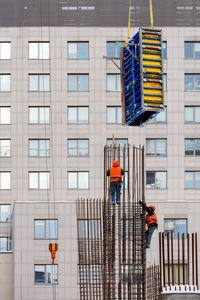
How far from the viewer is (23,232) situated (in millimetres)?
66000

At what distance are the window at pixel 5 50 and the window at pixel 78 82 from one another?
17.6ft

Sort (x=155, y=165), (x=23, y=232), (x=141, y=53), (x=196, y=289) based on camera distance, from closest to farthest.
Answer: (x=196, y=289)
(x=141, y=53)
(x=23, y=232)
(x=155, y=165)

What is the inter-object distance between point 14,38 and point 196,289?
1676 inches

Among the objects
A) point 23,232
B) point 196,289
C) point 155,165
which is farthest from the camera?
point 155,165

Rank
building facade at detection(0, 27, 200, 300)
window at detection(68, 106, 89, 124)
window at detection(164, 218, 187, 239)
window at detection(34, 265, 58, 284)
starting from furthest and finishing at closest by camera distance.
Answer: window at detection(68, 106, 89, 124), building facade at detection(0, 27, 200, 300), window at detection(164, 218, 187, 239), window at detection(34, 265, 58, 284)

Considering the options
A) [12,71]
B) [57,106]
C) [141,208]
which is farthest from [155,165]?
[141,208]

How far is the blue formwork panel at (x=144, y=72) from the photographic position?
40.2 m

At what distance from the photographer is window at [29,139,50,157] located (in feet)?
237

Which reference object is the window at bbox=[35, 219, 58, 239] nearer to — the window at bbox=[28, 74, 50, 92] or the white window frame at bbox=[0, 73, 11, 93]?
the window at bbox=[28, 74, 50, 92]

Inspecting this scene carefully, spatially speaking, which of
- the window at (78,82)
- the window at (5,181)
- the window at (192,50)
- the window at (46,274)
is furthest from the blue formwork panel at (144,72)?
the window at (192,50)

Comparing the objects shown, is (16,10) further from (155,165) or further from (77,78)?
(155,165)

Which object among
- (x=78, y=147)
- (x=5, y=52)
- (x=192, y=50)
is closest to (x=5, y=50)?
(x=5, y=52)

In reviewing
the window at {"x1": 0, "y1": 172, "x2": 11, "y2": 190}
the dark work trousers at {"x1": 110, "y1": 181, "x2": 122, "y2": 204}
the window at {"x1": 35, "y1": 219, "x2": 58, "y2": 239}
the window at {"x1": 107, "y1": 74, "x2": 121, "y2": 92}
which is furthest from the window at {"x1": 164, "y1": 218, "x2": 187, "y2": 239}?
the dark work trousers at {"x1": 110, "y1": 181, "x2": 122, "y2": 204}

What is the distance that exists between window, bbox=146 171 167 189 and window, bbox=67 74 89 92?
881 cm
